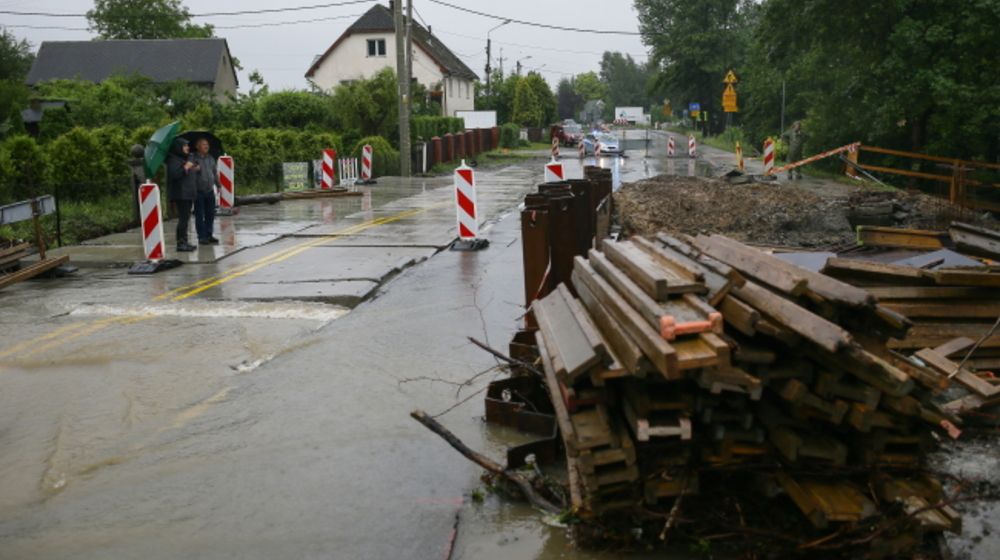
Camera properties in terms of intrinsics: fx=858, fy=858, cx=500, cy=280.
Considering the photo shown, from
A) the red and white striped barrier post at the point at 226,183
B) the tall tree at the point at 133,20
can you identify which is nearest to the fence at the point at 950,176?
the red and white striped barrier post at the point at 226,183

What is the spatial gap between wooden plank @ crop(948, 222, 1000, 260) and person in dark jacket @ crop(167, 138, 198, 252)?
34.0 ft

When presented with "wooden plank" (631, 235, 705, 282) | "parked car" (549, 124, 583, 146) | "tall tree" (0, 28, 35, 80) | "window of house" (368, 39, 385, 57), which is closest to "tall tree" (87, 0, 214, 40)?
"tall tree" (0, 28, 35, 80)

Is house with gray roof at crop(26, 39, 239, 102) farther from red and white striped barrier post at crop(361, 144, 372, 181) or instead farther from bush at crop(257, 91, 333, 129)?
red and white striped barrier post at crop(361, 144, 372, 181)

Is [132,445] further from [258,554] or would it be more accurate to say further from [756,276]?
[756,276]

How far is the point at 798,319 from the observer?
368 centimetres

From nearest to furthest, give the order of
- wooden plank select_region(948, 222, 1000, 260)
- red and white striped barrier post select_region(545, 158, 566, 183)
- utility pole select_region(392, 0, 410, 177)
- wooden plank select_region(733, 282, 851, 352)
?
1. wooden plank select_region(733, 282, 851, 352)
2. wooden plank select_region(948, 222, 1000, 260)
3. red and white striped barrier post select_region(545, 158, 566, 183)
4. utility pole select_region(392, 0, 410, 177)

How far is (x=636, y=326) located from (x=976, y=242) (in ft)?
18.2

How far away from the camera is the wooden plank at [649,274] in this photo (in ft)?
13.4

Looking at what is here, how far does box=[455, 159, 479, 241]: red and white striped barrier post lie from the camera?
42.5ft

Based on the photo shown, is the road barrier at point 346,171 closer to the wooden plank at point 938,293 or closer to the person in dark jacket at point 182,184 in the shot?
the person in dark jacket at point 182,184

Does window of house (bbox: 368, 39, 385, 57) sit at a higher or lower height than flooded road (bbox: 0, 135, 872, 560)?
higher

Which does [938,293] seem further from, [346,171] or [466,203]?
[346,171]

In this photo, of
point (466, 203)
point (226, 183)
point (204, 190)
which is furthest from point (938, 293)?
point (226, 183)

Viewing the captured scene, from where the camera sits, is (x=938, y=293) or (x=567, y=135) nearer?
(x=938, y=293)
